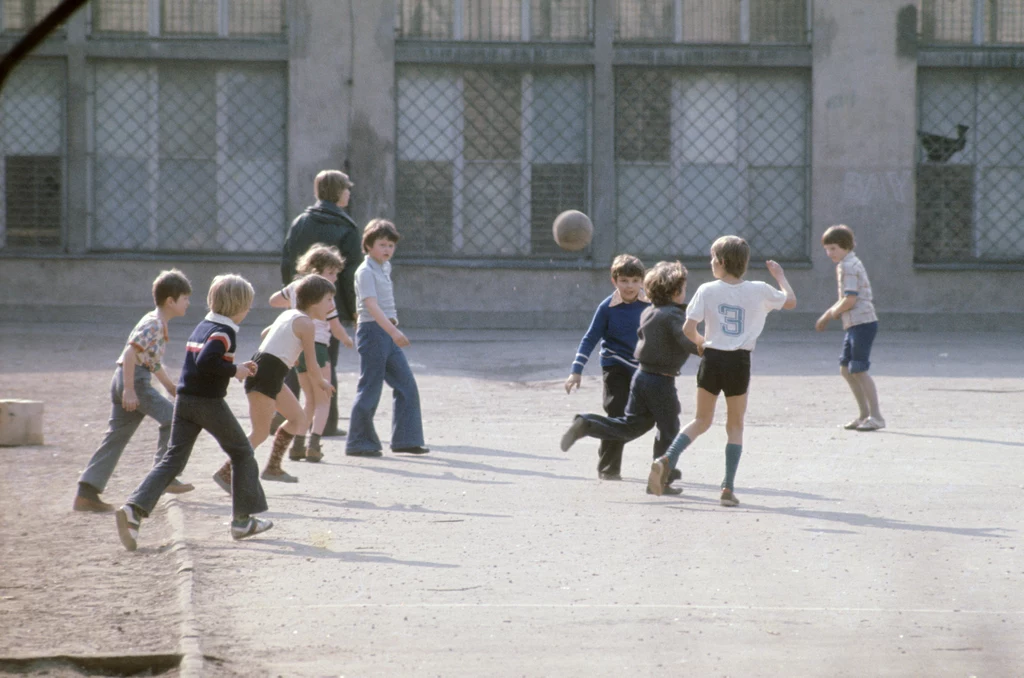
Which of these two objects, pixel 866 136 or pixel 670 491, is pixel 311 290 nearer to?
pixel 670 491

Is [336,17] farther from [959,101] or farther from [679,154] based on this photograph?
[959,101]

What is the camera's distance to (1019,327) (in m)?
20.3

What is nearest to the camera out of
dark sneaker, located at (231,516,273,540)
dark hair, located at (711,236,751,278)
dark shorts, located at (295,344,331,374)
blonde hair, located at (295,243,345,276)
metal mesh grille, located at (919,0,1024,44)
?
dark sneaker, located at (231,516,273,540)

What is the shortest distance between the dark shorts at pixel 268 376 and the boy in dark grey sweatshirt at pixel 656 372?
178cm

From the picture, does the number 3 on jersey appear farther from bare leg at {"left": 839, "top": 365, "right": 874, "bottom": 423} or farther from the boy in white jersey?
bare leg at {"left": 839, "top": 365, "right": 874, "bottom": 423}

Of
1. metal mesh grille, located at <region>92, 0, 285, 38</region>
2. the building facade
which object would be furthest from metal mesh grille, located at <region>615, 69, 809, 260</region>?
metal mesh grille, located at <region>92, 0, 285, 38</region>

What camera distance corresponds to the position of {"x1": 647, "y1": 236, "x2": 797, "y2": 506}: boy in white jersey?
8289 millimetres

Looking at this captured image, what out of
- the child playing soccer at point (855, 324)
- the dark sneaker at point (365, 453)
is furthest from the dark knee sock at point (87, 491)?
the child playing soccer at point (855, 324)

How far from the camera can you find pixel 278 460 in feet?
29.0

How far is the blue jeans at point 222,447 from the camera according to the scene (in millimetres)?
7023

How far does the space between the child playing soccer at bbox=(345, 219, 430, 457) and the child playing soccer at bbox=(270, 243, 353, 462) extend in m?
A: 0.26

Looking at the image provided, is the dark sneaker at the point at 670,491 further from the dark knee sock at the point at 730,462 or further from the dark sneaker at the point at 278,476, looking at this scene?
the dark sneaker at the point at 278,476

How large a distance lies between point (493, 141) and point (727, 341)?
40.3 feet

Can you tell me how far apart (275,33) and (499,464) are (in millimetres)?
11998
